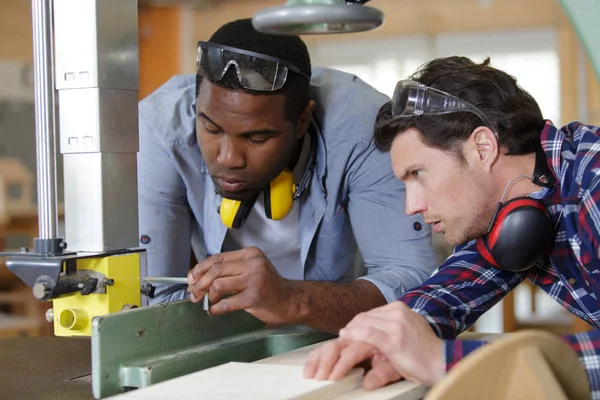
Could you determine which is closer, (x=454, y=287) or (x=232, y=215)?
(x=454, y=287)

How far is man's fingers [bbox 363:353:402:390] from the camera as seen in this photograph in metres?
1.24

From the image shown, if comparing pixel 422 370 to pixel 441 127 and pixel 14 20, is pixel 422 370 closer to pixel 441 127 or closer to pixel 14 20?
pixel 441 127

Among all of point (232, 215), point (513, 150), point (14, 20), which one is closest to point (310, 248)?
point (232, 215)

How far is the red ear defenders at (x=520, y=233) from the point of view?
147 cm

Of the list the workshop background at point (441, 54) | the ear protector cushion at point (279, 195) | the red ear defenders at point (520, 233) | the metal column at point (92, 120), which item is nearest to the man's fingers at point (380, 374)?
the red ear defenders at point (520, 233)

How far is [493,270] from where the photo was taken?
5.60 ft

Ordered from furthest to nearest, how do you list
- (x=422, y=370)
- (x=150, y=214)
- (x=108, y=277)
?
1. (x=150, y=214)
2. (x=108, y=277)
3. (x=422, y=370)

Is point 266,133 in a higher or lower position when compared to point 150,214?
higher

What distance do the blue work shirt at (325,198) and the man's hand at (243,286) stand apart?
0.34 metres

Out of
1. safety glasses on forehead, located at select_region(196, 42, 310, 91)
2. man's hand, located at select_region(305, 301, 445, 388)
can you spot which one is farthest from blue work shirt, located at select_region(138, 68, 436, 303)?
man's hand, located at select_region(305, 301, 445, 388)

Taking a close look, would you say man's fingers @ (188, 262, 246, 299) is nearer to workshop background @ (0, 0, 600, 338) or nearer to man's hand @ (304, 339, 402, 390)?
man's hand @ (304, 339, 402, 390)

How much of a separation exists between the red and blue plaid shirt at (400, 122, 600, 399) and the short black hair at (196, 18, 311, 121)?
0.52 m

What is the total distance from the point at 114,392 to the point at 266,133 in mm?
766

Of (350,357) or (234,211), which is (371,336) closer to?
(350,357)
